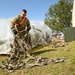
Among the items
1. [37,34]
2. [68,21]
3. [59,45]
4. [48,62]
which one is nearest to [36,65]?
[48,62]

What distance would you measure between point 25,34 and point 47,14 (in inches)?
1382

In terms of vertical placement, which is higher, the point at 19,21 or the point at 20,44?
the point at 19,21

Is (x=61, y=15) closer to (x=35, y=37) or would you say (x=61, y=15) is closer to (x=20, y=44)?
(x=35, y=37)

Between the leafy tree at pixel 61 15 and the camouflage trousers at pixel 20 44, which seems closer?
the camouflage trousers at pixel 20 44

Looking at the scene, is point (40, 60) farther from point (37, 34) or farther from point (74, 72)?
point (37, 34)

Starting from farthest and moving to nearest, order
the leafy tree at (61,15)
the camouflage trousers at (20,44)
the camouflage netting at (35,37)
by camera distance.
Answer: the leafy tree at (61,15) → the camouflage netting at (35,37) → the camouflage trousers at (20,44)

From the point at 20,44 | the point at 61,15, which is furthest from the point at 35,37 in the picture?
the point at 61,15

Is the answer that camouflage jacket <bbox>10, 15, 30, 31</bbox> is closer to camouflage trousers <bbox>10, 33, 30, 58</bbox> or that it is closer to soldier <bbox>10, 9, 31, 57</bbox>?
soldier <bbox>10, 9, 31, 57</bbox>

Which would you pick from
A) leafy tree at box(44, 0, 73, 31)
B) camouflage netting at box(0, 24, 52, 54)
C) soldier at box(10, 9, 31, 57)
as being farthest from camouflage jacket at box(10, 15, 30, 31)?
leafy tree at box(44, 0, 73, 31)

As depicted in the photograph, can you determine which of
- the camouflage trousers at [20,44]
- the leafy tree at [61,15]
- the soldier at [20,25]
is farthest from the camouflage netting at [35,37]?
the leafy tree at [61,15]

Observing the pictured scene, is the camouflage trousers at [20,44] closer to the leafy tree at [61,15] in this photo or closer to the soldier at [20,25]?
the soldier at [20,25]

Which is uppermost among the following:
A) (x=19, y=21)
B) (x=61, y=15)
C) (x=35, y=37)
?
(x=61, y=15)

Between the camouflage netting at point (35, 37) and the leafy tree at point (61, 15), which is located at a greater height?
the leafy tree at point (61, 15)

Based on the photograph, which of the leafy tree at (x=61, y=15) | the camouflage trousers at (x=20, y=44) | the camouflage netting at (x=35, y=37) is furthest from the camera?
the leafy tree at (x=61, y=15)
